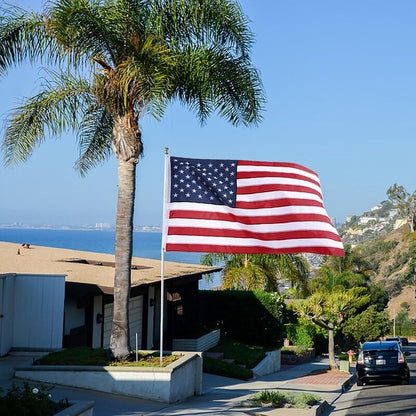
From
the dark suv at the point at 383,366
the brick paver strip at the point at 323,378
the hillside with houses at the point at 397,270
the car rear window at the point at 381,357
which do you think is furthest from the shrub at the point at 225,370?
the hillside with houses at the point at 397,270

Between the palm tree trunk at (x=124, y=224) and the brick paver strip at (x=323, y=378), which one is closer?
the palm tree trunk at (x=124, y=224)

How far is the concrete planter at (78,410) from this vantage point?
9523 millimetres

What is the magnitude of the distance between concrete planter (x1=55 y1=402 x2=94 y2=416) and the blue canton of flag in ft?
14.9

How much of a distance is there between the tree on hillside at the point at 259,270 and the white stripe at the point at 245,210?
24.8 metres

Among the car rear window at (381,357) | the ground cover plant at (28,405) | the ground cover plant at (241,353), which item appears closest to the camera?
the ground cover plant at (28,405)

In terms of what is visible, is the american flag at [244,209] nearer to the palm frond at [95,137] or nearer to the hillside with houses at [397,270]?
the palm frond at [95,137]

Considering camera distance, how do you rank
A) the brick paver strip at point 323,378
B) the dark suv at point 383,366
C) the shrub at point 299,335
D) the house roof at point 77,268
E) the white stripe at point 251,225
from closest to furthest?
the white stripe at point 251,225 → the house roof at point 77,268 → the dark suv at point 383,366 → the brick paver strip at point 323,378 → the shrub at point 299,335

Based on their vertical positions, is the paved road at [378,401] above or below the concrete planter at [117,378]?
below

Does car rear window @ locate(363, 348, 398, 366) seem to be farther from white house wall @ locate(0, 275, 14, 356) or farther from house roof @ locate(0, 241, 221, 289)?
white house wall @ locate(0, 275, 14, 356)

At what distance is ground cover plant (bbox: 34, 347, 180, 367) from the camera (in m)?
14.4

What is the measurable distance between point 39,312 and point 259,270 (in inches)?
914

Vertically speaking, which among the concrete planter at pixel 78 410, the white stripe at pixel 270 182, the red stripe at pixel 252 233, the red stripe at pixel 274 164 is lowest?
the concrete planter at pixel 78 410

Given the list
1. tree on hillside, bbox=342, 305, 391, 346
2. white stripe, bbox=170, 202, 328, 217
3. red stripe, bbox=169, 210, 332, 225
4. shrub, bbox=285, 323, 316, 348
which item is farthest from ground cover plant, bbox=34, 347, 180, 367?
tree on hillside, bbox=342, 305, 391, 346

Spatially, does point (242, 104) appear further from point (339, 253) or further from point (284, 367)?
point (284, 367)
